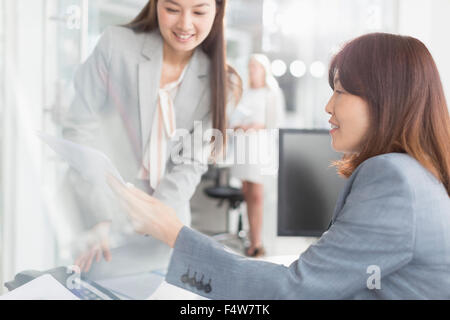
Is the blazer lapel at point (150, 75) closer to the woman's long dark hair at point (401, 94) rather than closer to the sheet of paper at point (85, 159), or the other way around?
the sheet of paper at point (85, 159)

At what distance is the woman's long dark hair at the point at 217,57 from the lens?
94cm

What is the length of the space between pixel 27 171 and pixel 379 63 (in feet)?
2.56

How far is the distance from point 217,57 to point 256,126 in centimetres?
56

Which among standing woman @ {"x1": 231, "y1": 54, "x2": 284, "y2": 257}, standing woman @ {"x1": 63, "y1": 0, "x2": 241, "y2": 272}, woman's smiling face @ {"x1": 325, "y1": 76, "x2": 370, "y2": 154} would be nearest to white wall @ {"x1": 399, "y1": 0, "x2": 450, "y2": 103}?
standing woman @ {"x1": 231, "y1": 54, "x2": 284, "y2": 257}

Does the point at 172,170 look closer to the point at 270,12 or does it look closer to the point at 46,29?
the point at 46,29

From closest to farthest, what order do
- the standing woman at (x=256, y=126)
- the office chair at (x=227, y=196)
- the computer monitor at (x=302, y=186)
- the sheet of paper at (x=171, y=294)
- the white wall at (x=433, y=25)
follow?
the sheet of paper at (x=171, y=294) < the computer monitor at (x=302, y=186) < the standing woman at (x=256, y=126) < the white wall at (x=433, y=25) < the office chair at (x=227, y=196)

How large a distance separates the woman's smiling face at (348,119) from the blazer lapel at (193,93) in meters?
0.36

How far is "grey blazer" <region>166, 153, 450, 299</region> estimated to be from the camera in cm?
57

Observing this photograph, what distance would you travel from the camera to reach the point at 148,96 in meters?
0.95

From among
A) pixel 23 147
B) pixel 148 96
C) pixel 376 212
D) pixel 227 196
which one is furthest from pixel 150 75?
pixel 227 196

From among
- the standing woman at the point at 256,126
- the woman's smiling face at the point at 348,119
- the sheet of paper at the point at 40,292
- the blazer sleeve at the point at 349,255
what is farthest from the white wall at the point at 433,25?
the sheet of paper at the point at 40,292

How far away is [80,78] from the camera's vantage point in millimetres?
935

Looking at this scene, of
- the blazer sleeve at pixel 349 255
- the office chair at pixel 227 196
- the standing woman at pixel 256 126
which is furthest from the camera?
the office chair at pixel 227 196

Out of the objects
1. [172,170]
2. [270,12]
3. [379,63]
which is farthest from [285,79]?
[379,63]
